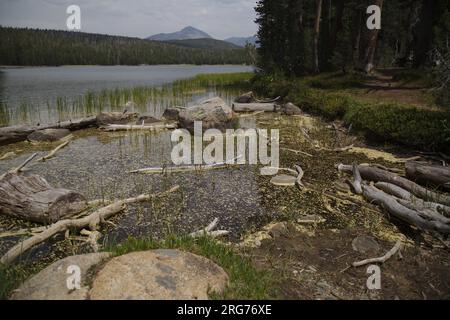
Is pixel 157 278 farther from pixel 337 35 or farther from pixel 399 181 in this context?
pixel 337 35

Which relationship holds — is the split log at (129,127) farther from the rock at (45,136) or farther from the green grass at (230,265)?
the green grass at (230,265)

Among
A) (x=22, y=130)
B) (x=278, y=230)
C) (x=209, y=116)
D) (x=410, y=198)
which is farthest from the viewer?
(x=209, y=116)

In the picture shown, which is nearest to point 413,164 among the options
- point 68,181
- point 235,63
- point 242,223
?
point 242,223

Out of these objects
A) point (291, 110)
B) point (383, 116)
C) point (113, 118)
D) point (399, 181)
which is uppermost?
point (291, 110)

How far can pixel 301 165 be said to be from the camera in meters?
11.8

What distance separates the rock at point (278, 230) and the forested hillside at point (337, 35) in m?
23.3

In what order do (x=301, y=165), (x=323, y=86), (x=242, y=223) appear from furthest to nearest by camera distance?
(x=323, y=86) → (x=301, y=165) → (x=242, y=223)

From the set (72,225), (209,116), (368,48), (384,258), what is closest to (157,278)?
(72,225)

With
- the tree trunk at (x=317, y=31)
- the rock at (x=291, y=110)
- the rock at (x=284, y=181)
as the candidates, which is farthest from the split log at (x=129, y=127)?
the tree trunk at (x=317, y=31)

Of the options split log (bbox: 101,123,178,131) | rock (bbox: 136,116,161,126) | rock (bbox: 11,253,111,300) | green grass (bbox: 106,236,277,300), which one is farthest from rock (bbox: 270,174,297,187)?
rock (bbox: 136,116,161,126)

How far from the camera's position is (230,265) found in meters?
5.13

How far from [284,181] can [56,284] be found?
7.43m

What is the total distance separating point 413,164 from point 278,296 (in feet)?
24.2

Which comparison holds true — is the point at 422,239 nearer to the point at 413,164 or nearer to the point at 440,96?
the point at 413,164
